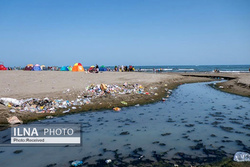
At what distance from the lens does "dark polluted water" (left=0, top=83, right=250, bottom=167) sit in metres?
4.55

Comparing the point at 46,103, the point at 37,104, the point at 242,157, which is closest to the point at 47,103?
the point at 46,103

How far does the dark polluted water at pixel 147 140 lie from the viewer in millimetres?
4547

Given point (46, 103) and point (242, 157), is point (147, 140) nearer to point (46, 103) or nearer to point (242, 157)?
point (242, 157)

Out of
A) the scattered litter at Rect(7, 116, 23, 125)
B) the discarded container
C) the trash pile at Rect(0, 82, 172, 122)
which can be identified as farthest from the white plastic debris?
the discarded container

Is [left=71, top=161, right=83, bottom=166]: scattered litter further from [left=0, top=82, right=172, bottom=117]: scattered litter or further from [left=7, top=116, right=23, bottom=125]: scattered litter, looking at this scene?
[left=0, top=82, right=172, bottom=117]: scattered litter

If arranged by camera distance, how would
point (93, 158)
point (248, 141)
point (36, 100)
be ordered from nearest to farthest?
point (93, 158), point (248, 141), point (36, 100)

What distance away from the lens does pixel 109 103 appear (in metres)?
10.4

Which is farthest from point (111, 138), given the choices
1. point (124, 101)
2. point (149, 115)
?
point (124, 101)

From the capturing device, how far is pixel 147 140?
18.5 feet

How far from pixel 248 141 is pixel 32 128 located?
755 centimetres

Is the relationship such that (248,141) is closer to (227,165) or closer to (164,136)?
(227,165)

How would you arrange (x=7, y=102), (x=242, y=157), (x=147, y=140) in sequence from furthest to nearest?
(x=7, y=102) < (x=147, y=140) < (x=242, y=157)

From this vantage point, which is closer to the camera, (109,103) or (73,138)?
(73,138)

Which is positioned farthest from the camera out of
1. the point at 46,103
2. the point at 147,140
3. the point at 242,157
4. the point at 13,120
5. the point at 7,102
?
the point at 46,103
